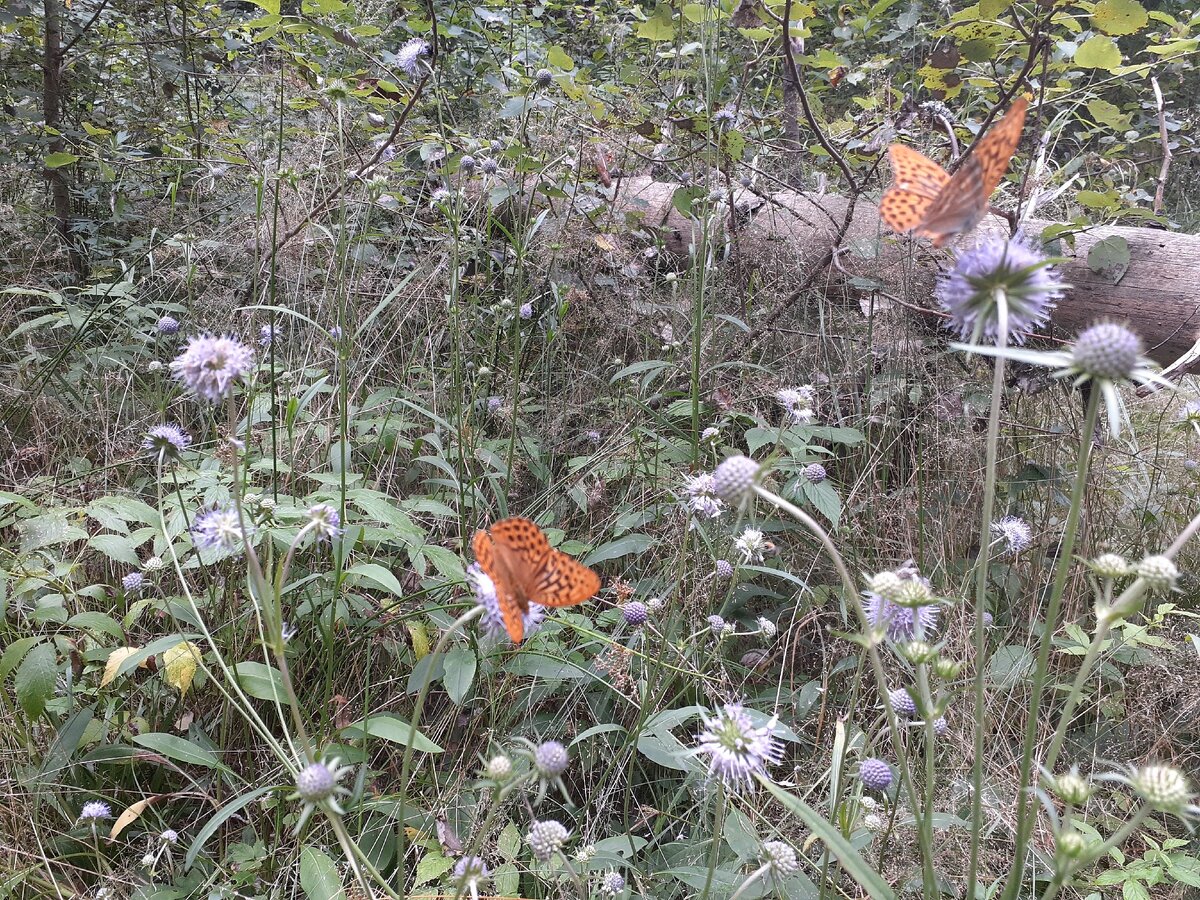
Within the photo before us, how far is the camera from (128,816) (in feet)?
6.02

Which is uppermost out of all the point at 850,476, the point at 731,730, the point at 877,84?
the point at 877,84

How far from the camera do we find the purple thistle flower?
1235 millimetres

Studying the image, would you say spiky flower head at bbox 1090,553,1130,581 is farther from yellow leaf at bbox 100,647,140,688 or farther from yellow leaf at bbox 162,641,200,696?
yellow leaf at bbox 100,647,140,688

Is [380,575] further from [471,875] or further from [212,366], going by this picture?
[471,875]

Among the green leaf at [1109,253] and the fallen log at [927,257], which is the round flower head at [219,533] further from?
the green leaf at [1109,253]

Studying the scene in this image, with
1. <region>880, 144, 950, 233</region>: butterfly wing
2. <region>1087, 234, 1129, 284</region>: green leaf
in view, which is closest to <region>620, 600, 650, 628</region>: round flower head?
<region>880, 144, 950, 233</region>: butterfly wing

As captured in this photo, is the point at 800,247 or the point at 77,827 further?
the point at 800,247

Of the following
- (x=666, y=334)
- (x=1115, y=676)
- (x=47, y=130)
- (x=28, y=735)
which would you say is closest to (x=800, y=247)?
(x=666, y=334)

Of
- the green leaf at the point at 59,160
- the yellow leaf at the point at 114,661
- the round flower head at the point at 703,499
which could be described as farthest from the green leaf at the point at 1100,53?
the green leaf at the point at 59,160

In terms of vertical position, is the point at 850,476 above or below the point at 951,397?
below

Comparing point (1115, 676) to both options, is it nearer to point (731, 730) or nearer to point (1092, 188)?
point (731, 730)

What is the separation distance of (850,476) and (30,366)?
3.54 metres

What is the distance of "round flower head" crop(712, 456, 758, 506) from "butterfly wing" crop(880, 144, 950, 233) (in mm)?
534

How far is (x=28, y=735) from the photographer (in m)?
1.97
